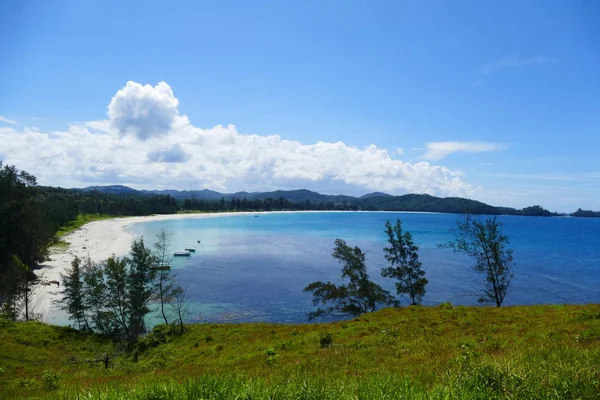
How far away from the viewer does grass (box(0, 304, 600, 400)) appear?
557cm

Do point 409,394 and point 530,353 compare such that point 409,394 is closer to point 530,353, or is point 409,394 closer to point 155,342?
point 530,353

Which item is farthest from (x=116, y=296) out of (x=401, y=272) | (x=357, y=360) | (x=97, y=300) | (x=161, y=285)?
(x=357, y=360)

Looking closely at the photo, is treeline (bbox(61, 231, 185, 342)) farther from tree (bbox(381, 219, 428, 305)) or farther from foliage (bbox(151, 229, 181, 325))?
tree (bbox(381, 219, 428, 305))

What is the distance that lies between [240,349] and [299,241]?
115 metres

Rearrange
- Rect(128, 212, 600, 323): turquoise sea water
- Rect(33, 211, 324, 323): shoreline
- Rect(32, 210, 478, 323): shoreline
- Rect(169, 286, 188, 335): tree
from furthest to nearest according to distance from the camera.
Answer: Rect(128, 212, 600, 323): turquoise sea water → Rect(33, 211, 324, 323): shoreline → Rect(32, 210, 478, 323): shoreline → Rect(169, 286, 188, 335): tree

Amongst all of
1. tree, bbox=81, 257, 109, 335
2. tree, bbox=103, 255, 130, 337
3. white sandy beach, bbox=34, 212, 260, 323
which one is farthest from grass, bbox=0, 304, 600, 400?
white sandy beach, bbox=34, 212, 260, 323

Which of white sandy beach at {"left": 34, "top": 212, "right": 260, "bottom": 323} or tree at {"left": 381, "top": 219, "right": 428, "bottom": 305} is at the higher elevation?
tree at {"left": 381, "top": 219, "right": 428, "bottom": 305}

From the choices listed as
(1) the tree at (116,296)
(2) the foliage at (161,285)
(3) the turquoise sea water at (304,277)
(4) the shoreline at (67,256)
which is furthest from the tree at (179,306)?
(4) the shoreline at (67,256)

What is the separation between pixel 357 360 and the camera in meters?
11.4

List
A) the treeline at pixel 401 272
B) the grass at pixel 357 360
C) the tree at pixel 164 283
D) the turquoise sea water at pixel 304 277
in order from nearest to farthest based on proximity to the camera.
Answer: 1. the grass at pixel 357 360
2. the treeline at pixel 401 272
3. the tree at pixel 164 283
4. the turquoise sea water at pixel 304 277

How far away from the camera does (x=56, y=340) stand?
36.8 metres

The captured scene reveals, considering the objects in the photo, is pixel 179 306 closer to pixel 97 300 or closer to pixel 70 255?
pixel 97 300

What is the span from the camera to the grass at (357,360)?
18.3 ft

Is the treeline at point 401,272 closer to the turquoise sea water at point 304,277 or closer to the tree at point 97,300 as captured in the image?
the turquoise sea water at point 304,277
